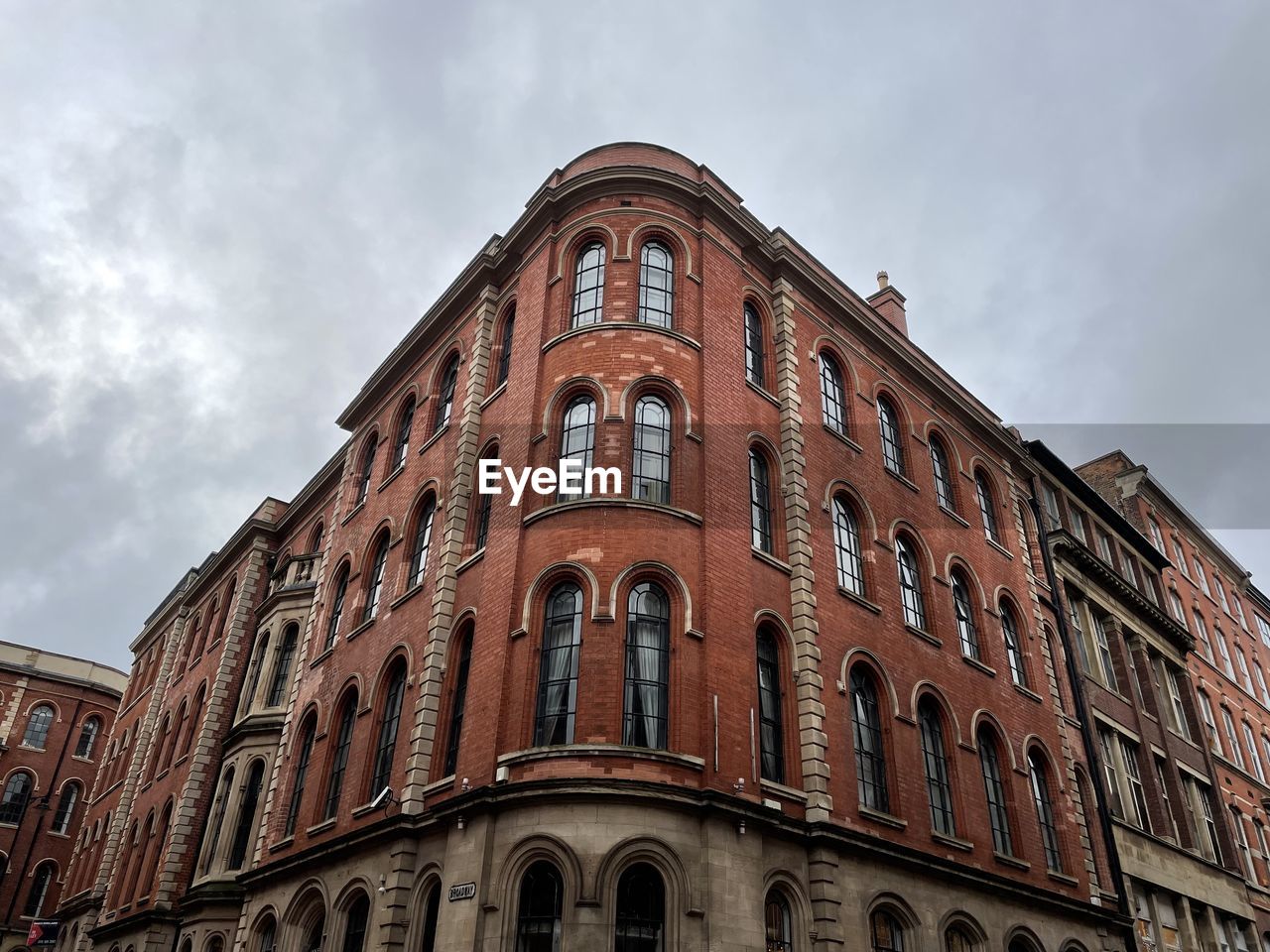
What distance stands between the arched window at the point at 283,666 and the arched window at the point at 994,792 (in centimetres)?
1894

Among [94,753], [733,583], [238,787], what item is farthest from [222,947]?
[94,753]

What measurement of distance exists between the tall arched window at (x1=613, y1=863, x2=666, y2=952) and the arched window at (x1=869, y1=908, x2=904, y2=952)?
4866 millimetres

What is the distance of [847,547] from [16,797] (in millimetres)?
51032

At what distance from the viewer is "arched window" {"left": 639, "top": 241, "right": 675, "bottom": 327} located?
2073cm

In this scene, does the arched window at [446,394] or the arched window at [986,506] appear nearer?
the arched window at [446,394]

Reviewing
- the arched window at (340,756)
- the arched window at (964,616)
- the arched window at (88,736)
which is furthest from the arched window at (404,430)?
the arched window at (88,736)

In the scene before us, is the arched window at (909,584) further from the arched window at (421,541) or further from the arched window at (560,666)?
the arched window at (421,541)

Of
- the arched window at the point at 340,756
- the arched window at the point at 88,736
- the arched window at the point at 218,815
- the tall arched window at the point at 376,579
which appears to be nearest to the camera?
the arched window at the point at 340,756

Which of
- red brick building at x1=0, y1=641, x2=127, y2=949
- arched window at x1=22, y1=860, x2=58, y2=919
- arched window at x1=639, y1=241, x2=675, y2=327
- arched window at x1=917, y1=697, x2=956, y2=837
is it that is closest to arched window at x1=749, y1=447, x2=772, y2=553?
arched window at x1=639, y1=241, x2=675, y2=327

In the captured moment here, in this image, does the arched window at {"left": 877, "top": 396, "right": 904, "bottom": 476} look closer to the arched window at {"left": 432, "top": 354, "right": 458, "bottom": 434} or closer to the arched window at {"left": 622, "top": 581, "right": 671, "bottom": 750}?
the arched window at {"left": 622, "top": 581, "right": 671, "bottom": 750}

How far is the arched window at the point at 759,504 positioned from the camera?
64.7ft

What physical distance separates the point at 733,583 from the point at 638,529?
2.13 metres

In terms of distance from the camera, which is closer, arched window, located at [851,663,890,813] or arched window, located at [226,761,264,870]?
arched window, located at [851,663,890,813]

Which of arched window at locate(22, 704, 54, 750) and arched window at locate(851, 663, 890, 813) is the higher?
arched window at locate(22, 704, 54, 750)
